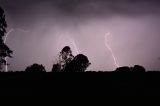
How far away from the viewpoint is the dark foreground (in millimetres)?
14227

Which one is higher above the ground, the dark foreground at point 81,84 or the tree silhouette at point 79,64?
the tree silhouette at point 79,64

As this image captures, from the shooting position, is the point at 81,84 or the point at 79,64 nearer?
the point at 81,84

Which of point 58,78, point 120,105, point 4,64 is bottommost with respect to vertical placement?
point 120,105

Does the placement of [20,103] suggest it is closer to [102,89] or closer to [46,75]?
[46,75]

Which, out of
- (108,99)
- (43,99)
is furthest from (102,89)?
(43,99)

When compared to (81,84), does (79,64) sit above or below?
above

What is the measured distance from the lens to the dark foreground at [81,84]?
46.7ft

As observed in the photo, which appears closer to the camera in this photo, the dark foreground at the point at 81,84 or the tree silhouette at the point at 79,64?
the dark foreground at the point at 81,84

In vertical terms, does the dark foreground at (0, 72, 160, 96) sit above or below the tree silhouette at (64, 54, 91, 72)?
below

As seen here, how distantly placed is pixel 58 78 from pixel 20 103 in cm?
278

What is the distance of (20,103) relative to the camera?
1402 cm

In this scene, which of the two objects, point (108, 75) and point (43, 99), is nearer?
point (43, 99)

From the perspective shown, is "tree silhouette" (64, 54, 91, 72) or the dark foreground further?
"tree silhouette" (64, 54, 91, 72)

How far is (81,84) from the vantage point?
15055 millimetres
